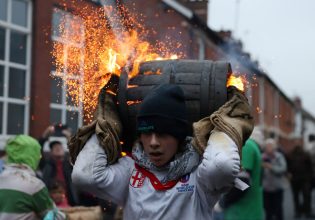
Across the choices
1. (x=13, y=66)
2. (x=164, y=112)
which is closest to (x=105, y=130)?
(x=164, y=112)

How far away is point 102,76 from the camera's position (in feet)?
11.0

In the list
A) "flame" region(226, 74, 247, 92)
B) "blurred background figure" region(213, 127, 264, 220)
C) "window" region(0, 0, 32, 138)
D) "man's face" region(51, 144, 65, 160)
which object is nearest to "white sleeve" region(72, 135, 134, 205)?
"flame" region(226, 74, 247, 92)

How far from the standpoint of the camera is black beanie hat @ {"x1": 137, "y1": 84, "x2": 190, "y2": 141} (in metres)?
3.01

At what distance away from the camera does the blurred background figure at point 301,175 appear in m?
13.7

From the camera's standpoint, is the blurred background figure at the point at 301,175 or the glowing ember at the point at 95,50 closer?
the glowing ember at the point at 95,50

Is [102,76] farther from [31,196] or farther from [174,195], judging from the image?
[31,196]

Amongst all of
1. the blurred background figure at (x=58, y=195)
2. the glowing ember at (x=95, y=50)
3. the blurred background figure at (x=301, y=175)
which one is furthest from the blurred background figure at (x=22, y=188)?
the blurred background figure at (x=301, y=175)

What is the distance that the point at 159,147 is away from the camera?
3.02m

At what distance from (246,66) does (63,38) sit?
4.41 ft

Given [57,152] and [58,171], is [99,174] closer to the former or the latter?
[58,171]

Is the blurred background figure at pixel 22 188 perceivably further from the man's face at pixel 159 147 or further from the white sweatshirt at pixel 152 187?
Result: the man's face at pixel 159 147

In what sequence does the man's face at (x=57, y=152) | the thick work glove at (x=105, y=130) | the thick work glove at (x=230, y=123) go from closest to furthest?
the thick work glove at (x=230, y=123) < the thick work glove at (x=105, y=130) < the man's face at (x=57, y=152)

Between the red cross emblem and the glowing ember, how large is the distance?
509 mm

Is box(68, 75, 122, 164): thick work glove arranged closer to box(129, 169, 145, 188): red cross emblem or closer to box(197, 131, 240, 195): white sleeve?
box(129, 169, 145, 188): red cross emblem
